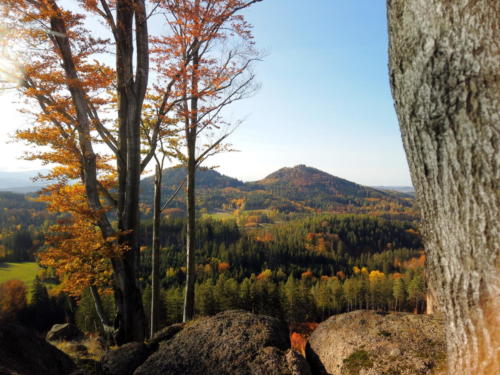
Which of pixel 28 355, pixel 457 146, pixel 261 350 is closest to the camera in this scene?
pixel 457 146

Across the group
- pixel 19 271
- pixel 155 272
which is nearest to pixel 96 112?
pixel 155 272

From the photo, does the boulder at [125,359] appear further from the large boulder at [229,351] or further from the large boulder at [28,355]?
the large boulder at [28,355]

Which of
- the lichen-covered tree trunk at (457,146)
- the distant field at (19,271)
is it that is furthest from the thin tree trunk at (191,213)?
the distant field at (19,271)

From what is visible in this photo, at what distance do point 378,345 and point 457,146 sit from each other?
3452 millimetres

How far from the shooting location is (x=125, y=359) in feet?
12.2

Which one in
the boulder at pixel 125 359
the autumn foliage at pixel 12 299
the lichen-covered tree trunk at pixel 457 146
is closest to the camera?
the lichen-covered tree trunk at pixel 457 146

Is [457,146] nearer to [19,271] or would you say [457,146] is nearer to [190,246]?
[190,246]

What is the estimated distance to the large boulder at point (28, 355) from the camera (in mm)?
3862

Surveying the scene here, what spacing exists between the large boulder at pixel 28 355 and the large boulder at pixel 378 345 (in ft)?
13.6

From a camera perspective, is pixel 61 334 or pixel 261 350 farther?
pixel 61 334

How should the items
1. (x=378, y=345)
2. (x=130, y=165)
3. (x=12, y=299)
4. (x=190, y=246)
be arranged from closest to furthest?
(x=378, y=345)
(x=130, y=165)
(x=190, y=246)
(x=12, y=299)

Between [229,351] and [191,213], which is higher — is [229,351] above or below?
below

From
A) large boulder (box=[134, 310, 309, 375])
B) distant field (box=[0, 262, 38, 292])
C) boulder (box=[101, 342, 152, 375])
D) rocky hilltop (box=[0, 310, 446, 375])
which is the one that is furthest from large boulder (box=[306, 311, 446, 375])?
distant field (box=[0, 262, 38, 292])

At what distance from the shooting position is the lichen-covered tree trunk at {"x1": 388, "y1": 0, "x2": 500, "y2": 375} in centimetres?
118
